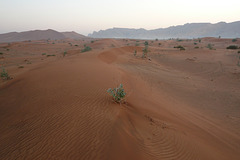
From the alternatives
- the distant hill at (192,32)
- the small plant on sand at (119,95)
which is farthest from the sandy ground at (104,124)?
the distant hill at (192,32)

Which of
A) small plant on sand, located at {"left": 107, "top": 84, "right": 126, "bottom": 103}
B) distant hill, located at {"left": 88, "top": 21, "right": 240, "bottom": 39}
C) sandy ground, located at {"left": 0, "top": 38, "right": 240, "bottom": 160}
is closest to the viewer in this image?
sandy ground, located at {"left": 0, "top": 38, "right": 240, "bottom": 160}

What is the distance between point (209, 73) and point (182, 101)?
215 inches

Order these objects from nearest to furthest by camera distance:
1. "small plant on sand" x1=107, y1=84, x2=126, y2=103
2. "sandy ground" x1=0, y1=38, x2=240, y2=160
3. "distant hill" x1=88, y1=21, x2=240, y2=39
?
"sandy ground" x1=0, y1=38, x2=240, y2=160
"small plant on sand" x1=107, y1=84, x2=126, y2=103
"distant hill" x1=88, y1=21, x2=240, y2=39

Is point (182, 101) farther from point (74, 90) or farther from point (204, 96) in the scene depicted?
point (74, 90)

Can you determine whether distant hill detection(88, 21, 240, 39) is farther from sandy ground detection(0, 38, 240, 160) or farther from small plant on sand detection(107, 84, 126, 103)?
small plant on sand detection(107, 84, 126, 103)

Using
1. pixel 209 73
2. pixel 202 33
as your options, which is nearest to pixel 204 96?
pixel 209 73

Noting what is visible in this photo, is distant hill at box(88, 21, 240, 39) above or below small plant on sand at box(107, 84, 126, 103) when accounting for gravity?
above

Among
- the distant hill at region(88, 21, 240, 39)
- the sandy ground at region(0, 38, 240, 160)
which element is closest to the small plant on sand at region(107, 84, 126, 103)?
the sandy ground at region(0, 38, 240, 160)

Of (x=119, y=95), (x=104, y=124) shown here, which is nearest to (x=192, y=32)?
(x=119, y=95)

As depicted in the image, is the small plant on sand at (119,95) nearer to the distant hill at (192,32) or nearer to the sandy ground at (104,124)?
the sandy ground at (104,124)

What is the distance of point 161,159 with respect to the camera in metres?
2.48

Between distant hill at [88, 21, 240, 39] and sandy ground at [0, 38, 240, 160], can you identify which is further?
distant hill at [88, 21, 240, 39]

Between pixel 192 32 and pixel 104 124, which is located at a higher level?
pixel 192 32

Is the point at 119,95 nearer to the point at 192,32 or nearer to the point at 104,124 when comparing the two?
the point at 104,124
